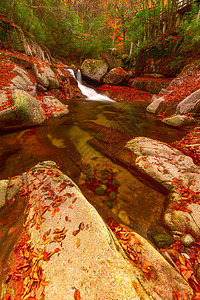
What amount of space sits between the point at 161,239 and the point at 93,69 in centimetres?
1949

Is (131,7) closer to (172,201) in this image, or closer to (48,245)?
(172,201)

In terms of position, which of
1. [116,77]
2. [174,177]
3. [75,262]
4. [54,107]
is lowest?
[174,177]

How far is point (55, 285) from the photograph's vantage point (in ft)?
4.44

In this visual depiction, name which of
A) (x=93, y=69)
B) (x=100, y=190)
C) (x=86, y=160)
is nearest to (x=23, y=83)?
(x=86, y=160)

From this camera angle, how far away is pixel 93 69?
1689 cm

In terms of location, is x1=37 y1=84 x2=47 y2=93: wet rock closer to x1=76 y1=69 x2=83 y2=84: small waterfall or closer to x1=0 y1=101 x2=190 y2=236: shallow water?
x1=0 y1=101 x2=190 y2=236: shallow water

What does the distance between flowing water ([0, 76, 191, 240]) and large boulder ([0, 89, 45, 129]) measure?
40cm

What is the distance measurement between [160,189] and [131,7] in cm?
2719

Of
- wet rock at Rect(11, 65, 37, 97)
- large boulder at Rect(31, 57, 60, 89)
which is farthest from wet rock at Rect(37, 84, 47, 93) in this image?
wet rock at Rect(11, 65, 37, 97)

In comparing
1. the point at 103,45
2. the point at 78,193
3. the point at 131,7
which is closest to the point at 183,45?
the point at 131,7

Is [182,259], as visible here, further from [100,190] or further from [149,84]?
[149,84]

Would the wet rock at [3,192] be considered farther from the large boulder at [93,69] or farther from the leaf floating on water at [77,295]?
the large boulder at [93,69]

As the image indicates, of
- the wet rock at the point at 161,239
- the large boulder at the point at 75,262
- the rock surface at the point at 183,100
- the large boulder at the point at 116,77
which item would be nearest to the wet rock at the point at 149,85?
the large boulder at the point at 116,77

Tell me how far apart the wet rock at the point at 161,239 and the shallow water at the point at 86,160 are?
14 centimetres
